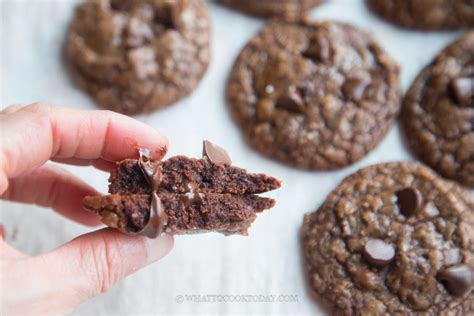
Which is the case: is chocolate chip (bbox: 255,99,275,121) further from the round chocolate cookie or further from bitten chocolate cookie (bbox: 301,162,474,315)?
the round chocolate cookie

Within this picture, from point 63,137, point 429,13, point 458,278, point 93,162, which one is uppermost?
point 429,13

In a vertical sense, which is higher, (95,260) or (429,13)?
(429,13)

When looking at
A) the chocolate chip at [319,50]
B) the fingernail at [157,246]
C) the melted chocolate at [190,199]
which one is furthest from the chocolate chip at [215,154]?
the chocolate chip at [319,50]

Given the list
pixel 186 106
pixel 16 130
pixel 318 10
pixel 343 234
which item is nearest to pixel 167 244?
pixel 16 130

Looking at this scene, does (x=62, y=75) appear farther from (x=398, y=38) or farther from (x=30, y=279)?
(x=398, y=38)

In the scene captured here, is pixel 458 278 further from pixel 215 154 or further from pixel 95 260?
pixel 95 260

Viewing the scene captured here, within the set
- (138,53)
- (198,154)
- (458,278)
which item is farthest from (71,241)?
(458,278)

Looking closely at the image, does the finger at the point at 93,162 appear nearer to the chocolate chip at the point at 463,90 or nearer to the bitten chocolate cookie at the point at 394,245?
the bitten chocolate cookie at the point at 394,245
